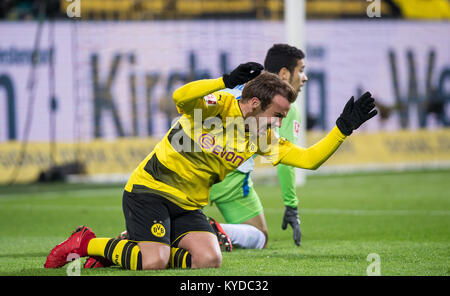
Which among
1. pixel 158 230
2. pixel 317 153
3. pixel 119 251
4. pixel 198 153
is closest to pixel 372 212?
pixel 317 153

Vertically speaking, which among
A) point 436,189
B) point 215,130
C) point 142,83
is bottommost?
point 436,189

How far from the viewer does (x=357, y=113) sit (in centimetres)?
503

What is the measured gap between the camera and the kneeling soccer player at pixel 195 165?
505 centimetres

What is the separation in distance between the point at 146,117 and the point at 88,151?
1481 mm

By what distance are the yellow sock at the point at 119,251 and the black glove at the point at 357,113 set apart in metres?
1.61

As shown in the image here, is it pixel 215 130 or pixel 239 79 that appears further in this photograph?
pixel 215 130

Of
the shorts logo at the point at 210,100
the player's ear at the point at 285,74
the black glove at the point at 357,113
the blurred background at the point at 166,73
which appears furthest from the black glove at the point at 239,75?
the blurred background at the point at 166,73

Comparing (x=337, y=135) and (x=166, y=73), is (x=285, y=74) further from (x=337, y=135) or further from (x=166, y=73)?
(x=166, y=73)

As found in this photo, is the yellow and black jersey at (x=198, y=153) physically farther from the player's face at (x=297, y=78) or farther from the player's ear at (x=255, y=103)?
the player's face at (x=297, y=78)

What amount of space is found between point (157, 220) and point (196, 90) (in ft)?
3.23

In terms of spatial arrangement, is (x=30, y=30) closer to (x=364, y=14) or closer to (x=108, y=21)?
(x=108, y=21)
